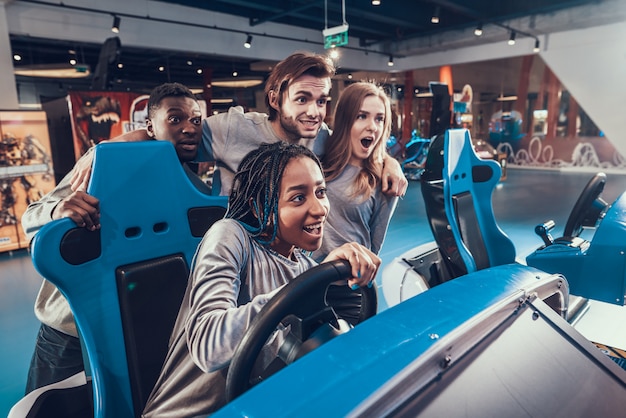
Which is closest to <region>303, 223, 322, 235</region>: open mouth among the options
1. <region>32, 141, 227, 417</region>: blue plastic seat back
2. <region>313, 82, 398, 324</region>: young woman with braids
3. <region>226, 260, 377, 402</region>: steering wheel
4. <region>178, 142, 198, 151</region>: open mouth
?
<region>226, 260, 377, 402</region>: steering wheel

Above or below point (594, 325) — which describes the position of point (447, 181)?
above

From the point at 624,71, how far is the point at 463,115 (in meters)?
3.34

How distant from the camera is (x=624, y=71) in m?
8.34

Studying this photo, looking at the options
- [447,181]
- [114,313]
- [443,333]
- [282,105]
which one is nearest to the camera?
[443,333]

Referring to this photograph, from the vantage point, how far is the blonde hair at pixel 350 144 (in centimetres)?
157

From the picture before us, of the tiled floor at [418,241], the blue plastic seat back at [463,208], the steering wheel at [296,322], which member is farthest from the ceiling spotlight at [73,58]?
the steering wheel at [296,322]

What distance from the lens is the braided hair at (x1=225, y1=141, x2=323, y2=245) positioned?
925 millimetres

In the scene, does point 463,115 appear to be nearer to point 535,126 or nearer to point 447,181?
point 535,126

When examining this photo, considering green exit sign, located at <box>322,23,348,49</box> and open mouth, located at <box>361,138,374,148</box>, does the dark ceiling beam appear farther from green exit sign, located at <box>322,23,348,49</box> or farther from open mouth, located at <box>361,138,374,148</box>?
open mouth, located at <box>361,138,374,148</box>

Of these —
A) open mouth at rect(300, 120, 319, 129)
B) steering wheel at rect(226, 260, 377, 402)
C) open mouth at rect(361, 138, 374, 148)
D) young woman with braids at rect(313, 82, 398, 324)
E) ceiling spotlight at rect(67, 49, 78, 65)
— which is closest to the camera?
steering wheel at rect(226, 260, 377, 402)

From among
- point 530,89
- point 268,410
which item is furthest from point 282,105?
point 530,89

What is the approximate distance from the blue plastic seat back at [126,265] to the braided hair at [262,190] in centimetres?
26

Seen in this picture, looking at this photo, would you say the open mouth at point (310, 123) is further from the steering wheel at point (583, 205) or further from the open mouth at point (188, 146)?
the steering wheel at point (583, 205)

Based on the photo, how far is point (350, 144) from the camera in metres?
1.63
